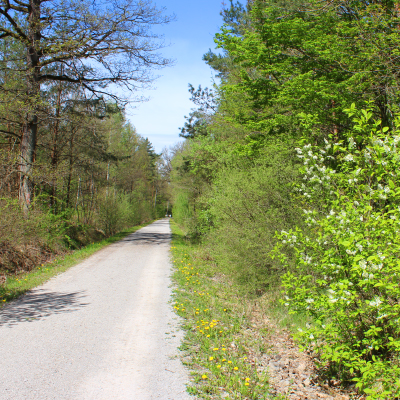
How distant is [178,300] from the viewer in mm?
7387

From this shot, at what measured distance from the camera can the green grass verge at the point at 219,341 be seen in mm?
3895

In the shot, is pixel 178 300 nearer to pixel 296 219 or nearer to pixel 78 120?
pixel 296 219

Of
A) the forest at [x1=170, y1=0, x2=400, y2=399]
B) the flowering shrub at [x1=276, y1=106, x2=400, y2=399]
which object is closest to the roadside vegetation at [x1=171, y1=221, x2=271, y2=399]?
the forest at [x1=170, y1=0, x2=400, y2=399]

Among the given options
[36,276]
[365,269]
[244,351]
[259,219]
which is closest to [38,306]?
[36,276]

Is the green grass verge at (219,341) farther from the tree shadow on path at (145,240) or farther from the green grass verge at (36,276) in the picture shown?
the tree shadow on path at (145,240)

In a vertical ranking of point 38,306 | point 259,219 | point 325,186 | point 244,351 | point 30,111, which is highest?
point 30,111

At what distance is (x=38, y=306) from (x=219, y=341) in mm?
3848

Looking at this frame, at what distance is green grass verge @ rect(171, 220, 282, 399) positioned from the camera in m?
3.89

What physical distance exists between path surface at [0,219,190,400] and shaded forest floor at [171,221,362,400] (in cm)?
31

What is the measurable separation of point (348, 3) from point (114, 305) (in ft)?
32.0

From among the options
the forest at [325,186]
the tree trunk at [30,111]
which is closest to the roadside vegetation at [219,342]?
the forest at [325,186]

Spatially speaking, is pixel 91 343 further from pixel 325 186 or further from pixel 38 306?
pixel 325 186

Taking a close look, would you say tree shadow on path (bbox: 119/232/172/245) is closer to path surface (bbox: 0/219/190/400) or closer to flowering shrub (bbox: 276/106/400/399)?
path surface (bbox: 0/219/190/400)

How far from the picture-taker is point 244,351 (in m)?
4.95
